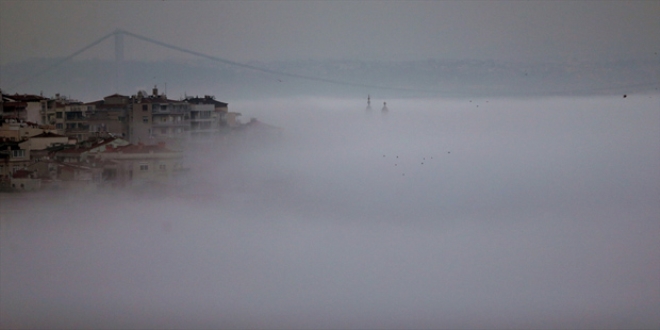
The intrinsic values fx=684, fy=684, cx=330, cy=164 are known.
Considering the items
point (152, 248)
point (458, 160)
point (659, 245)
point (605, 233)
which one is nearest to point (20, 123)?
point (152, 248)

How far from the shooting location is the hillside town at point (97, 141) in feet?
10.1

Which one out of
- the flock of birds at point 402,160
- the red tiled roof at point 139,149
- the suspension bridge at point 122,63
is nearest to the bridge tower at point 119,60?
the suspension bridge at point 122,63

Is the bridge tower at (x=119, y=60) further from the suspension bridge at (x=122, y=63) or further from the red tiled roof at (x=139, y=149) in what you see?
the red tiled roof at (x=139, y=149)

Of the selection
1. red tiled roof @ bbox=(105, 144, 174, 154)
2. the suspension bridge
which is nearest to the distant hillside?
the suspension bridge

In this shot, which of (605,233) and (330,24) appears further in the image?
(330,24)

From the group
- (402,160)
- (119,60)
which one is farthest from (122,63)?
(402,160)

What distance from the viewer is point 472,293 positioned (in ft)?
9.91

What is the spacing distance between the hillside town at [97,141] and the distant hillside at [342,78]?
0.29ft

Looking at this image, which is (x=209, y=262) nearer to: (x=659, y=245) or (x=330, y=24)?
(x=330, y=24)

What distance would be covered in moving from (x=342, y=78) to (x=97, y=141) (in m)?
1.16

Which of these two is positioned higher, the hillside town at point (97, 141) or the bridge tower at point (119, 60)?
the bridge tower at point (119, 60)

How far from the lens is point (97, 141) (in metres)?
3.06

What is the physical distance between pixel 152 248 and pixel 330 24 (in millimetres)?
1328

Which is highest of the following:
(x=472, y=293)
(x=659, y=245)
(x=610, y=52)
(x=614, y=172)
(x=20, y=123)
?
(x=610, y=52)
